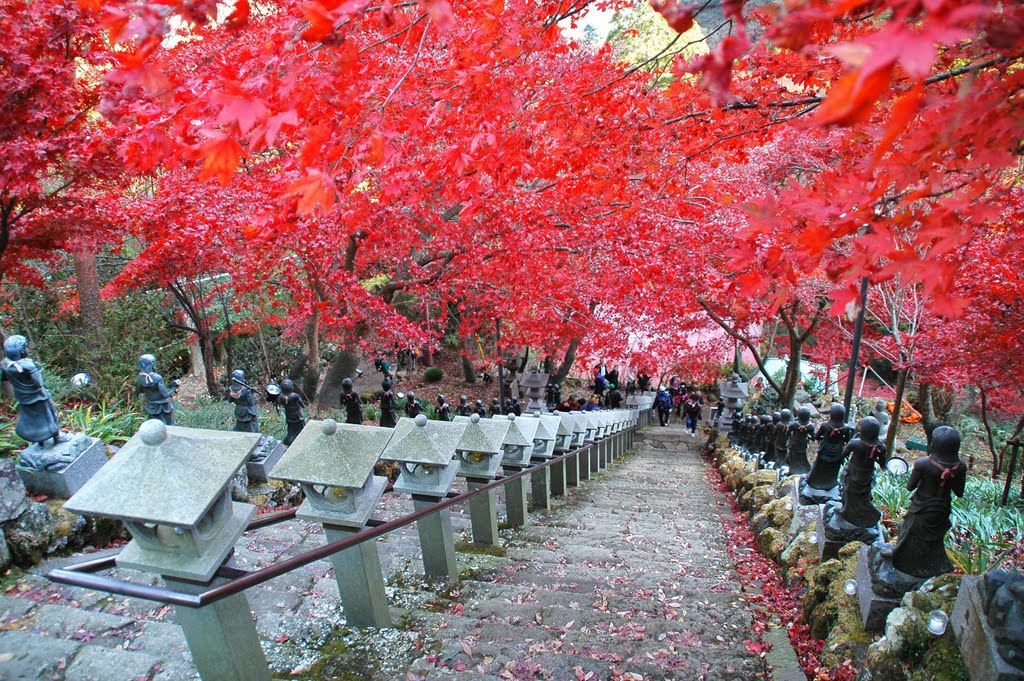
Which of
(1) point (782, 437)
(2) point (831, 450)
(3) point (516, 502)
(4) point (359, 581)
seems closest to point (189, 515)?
(4) point (359, 581)

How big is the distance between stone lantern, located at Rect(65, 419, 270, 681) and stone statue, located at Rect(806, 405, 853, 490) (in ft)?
17.3

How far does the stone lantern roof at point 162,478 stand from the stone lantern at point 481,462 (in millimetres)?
2479

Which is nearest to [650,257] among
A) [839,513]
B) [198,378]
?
[839,513]

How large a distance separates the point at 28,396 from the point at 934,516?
23.6ft

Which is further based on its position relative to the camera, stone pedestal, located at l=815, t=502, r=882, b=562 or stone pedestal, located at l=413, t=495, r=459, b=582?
stone pedestal, located at l=815, t=502, r=882, b=562

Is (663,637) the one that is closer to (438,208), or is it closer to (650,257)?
(650,257)

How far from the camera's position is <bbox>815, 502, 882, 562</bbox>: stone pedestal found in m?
4.26

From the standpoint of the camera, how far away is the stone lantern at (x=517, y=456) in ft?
18.3

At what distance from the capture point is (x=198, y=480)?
2.18 metres

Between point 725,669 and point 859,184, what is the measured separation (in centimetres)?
265

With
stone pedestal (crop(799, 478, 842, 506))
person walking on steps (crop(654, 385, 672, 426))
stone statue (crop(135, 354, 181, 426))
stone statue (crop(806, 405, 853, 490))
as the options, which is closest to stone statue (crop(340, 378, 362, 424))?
stone statue (crop(135, 354, 181, 426))

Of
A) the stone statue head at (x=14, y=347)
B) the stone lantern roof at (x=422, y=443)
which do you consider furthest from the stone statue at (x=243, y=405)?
the stone lantern roof at (x=422, y=443)

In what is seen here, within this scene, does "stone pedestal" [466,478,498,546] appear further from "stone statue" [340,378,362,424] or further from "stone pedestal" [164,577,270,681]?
"stone statue" [340,378,362,424]

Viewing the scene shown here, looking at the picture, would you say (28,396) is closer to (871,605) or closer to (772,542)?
(871,605)
